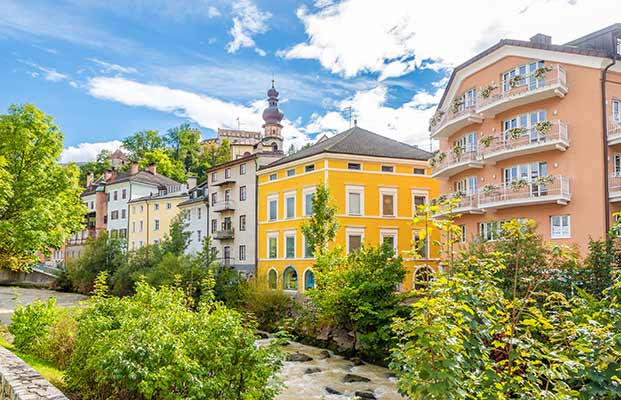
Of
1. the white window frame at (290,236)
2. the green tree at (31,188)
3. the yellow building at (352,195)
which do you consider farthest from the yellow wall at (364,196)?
the green tree at (31,188)

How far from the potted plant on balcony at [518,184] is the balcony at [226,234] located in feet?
83.7

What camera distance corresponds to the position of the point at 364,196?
34875mm

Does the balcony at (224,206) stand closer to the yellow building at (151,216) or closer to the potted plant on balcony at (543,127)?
the yellow building at (151,216)

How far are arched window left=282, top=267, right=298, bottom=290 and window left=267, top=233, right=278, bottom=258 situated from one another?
184cm

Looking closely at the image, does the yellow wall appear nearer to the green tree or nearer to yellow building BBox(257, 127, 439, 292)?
yellow building BBox(257, 127, 439, 292)

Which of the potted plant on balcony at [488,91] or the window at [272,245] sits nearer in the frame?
the potted plant on balcony at [488,91]

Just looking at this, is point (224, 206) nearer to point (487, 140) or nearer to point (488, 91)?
point (487, 140)

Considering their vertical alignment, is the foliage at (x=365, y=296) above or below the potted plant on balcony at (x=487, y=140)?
below

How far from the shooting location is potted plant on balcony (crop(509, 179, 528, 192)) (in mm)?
22000

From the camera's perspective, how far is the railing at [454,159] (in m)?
25.6

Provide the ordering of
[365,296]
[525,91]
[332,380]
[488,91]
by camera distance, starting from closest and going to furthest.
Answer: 1. [332,380]
2. [365,296]
3. [525,91]
4. [488,91]

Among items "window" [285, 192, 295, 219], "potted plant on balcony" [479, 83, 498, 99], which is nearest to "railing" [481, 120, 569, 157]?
"potted plant on balcony" [479, 83, 498, 99]

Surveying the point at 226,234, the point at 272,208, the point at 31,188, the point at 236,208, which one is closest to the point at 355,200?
the point at 272,208

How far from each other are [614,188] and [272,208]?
24.1 meters
